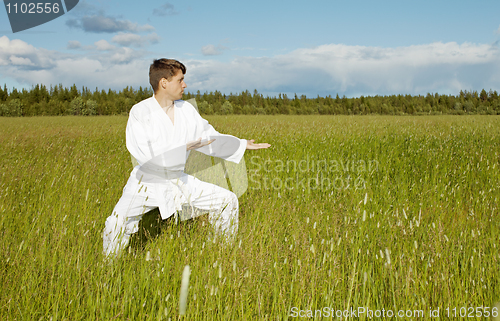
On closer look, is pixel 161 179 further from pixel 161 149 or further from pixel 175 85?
pixel 175 85

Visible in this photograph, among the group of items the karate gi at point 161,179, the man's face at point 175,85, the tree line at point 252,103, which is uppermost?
the tree line at point 252,103

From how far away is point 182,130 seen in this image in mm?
3586

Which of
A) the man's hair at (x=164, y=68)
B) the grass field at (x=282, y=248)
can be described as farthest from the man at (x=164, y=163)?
the grass field at (x=282, y=248)

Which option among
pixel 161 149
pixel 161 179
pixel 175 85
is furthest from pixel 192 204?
pixel 175 85

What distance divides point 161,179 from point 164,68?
1209mm

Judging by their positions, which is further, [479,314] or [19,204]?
[19,204]

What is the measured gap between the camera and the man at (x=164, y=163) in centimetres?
321

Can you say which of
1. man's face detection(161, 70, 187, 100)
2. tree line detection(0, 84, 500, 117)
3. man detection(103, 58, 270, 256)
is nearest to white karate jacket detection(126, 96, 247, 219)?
man detection(103, 58, 270, 256)

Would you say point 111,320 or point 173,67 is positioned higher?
point 173,67

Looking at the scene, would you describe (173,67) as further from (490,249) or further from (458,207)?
(458,207)

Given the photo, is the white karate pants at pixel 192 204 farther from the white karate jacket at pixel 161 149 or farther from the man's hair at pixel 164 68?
the man's hair at pixel 164 68

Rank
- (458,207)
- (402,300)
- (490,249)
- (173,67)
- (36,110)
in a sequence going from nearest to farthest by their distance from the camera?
(402,300) → (490,249) → (173,67) → (458,207) → (36,110)

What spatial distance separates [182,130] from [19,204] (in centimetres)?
266

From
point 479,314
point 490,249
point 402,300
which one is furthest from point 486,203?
point 402,300
